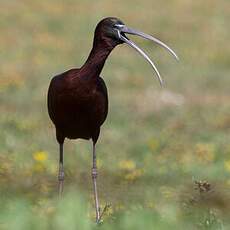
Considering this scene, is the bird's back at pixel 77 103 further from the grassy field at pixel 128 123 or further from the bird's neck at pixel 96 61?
the grassy field at pixel 128 123

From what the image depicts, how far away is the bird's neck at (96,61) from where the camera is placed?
7988 millimetres

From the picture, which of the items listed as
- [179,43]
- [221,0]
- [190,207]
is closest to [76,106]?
[190,207]

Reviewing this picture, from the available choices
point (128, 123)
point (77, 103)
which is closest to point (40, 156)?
point (77, 103)

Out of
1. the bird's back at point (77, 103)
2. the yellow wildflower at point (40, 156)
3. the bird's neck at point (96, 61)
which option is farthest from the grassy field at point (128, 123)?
the bird's neck at point (96, 61)

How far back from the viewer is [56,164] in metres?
12.6

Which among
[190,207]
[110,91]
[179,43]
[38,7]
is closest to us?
[190,207]

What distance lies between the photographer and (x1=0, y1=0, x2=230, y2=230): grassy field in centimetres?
463

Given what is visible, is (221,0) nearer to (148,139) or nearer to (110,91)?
(110,91)

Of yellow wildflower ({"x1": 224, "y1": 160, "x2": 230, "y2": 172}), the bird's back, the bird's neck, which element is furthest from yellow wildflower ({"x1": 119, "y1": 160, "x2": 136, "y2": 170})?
the bird's neck

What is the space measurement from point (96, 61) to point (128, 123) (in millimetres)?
9269

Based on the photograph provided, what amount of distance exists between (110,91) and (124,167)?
8502 millimetres

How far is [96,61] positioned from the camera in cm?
803

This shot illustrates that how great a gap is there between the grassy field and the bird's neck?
1210 millimetres

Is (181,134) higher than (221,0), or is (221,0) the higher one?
(221,0)
